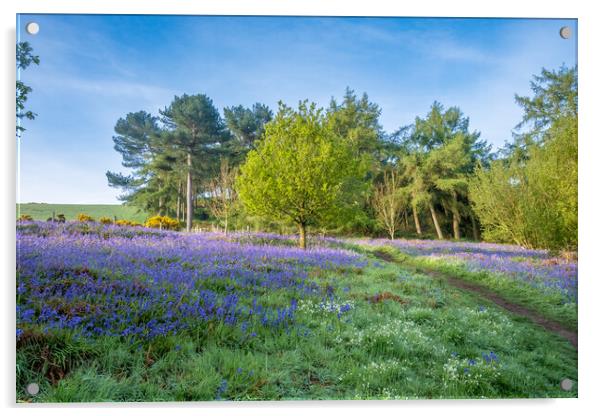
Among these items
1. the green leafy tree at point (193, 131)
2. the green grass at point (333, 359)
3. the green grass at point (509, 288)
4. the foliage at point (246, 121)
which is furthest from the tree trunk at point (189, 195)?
the green grass at point (509, 288)

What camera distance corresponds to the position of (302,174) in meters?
7.98

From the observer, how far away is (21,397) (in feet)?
14.5

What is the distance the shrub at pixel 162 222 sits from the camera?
590cm

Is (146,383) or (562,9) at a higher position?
(562,9)

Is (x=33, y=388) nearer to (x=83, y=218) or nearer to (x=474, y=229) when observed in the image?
(x=83, y=218)

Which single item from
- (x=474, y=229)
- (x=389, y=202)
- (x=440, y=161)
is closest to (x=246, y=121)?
(x=389, y=202)

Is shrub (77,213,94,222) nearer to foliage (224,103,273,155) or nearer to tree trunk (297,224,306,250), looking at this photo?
foliage (224,103,273,155)

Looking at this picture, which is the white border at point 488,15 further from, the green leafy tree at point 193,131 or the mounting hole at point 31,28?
the green leafy tree at point 193,131

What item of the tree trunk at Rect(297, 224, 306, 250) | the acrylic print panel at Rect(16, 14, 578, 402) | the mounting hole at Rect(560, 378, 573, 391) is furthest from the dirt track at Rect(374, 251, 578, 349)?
the tree trunk at Rect(297, 224, 306, 250)

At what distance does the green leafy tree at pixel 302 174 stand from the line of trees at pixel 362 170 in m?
0.03

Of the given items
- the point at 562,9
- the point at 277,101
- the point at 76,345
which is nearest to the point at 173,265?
the point at 76,345

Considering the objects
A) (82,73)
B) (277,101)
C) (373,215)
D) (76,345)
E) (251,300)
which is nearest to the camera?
(76,345)
